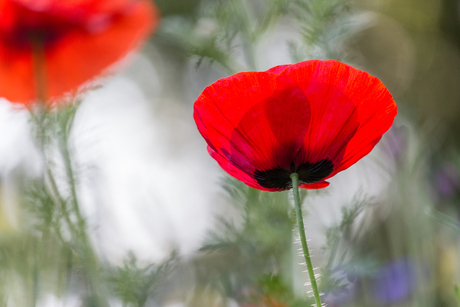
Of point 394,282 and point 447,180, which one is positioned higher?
point 447,180

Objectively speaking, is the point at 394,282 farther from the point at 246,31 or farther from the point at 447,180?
the point at 246,31

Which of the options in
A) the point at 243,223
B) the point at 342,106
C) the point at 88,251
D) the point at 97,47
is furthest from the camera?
the point at 97,47

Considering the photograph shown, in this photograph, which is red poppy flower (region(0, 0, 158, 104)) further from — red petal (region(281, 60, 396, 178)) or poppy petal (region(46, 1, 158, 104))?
red petal (region(281, 60, 396, 178))

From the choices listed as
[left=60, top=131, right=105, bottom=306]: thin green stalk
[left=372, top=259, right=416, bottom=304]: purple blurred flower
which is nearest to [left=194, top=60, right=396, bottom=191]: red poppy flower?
[left=60, top=131, right=105, bottom=306]: thin green stalk

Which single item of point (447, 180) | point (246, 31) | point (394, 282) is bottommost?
point (394, 282)

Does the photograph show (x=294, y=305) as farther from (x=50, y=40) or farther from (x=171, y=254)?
(x=50, y=40)

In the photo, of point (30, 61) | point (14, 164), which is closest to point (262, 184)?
point (14, 164)

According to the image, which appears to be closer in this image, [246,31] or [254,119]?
Answer: [254,119]

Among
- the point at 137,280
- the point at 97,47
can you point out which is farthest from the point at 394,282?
the point at 97,47
